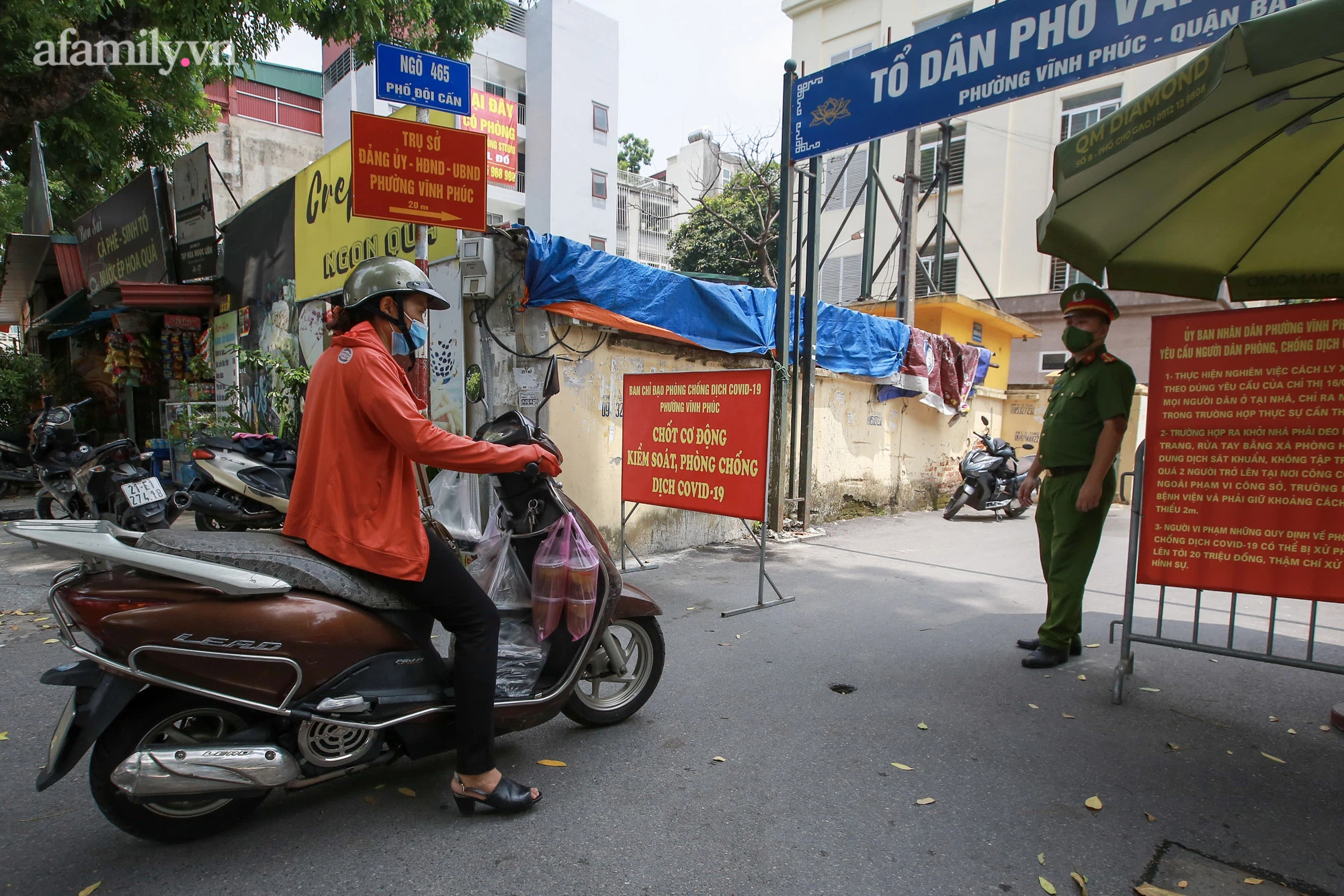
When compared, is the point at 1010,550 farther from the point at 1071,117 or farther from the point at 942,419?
the point at 1071,117

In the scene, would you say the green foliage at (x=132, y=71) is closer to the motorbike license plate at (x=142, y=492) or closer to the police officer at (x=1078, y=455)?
the motorbike license plate at (x=142, y=492)

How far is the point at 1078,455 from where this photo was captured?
150 inches

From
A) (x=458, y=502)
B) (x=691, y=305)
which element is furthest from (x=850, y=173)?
(x=458, y=502)

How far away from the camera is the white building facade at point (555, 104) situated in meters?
25.1

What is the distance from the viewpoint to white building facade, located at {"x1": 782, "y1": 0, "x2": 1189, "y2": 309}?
17906 millimetres

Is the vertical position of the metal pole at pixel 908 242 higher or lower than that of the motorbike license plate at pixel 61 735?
higher

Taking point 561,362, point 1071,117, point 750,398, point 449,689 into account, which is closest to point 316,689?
point 449,689

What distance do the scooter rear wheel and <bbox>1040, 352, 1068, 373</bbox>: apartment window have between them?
18.8 meters

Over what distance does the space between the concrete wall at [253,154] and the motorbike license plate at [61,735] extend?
64.3 feet

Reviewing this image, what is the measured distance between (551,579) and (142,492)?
15.7 ft

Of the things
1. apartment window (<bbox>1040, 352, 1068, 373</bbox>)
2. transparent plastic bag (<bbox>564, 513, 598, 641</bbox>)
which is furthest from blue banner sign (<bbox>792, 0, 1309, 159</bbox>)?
apartment window (<bbox>1040, 352, 1068, 373</bbox>)

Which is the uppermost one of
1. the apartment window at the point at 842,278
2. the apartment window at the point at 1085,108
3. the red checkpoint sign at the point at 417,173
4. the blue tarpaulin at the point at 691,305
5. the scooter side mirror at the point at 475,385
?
the apartment window at the point at 1085,108

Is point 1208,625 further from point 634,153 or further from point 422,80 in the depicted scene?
point 634,153

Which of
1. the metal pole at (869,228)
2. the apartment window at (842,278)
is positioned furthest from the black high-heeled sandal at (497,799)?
the apartment window at (842,278)
